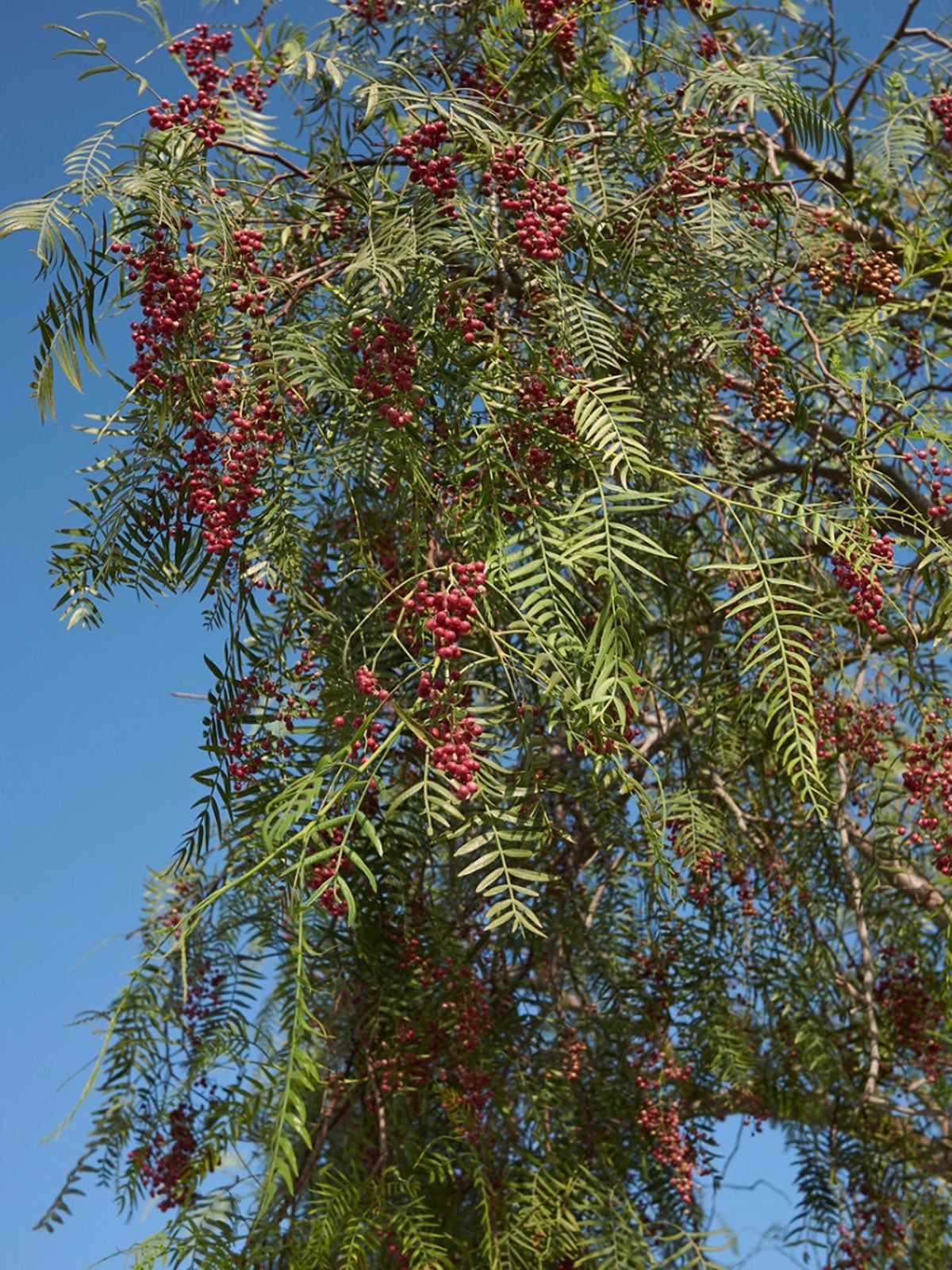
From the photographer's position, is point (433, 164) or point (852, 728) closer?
point (433, 164)

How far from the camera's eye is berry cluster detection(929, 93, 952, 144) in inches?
97.9

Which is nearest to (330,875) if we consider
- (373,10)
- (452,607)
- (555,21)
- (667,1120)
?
(452,607)

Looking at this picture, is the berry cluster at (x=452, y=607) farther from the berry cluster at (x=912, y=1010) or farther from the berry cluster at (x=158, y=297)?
the berry cluster at (x=912, y=1010)

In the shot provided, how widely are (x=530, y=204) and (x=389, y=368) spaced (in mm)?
265

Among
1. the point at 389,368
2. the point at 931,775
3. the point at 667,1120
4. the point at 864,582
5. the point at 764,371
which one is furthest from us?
the point at 667,1120

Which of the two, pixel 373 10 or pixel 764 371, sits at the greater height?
pixel 373 10

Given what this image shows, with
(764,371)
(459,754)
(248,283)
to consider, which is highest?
(764,371)

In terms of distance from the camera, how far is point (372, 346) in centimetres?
143

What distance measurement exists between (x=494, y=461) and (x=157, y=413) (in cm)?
42

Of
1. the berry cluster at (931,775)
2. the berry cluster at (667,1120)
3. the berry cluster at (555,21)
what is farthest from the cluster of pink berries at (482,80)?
the berry cluster at (667,1120)

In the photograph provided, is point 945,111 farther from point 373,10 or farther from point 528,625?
point 528,625

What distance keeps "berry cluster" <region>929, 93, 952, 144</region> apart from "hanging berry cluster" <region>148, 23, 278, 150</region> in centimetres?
123

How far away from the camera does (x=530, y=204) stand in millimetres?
1517

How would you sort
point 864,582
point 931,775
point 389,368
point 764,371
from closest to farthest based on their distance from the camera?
point 389,368 < point 864,582 < point 931,775 < point 764,371
